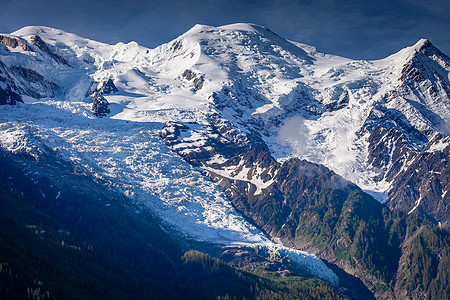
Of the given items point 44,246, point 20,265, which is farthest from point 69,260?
point 20,265

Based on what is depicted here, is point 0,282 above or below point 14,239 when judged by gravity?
below

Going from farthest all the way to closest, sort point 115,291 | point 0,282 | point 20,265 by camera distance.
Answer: point 115,291 → point 20,265 → point 0,282

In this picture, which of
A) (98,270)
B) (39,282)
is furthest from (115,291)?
(39,282)

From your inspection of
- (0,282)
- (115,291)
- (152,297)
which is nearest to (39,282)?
(0,282)

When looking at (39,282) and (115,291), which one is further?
(115,291)

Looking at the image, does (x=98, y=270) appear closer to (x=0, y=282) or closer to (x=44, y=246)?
(x=44, y=246)

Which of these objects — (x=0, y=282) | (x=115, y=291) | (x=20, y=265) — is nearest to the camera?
(x=0, y=282)

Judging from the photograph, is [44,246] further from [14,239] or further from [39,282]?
[39,282]

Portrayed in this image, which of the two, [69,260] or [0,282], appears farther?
[69,260]
